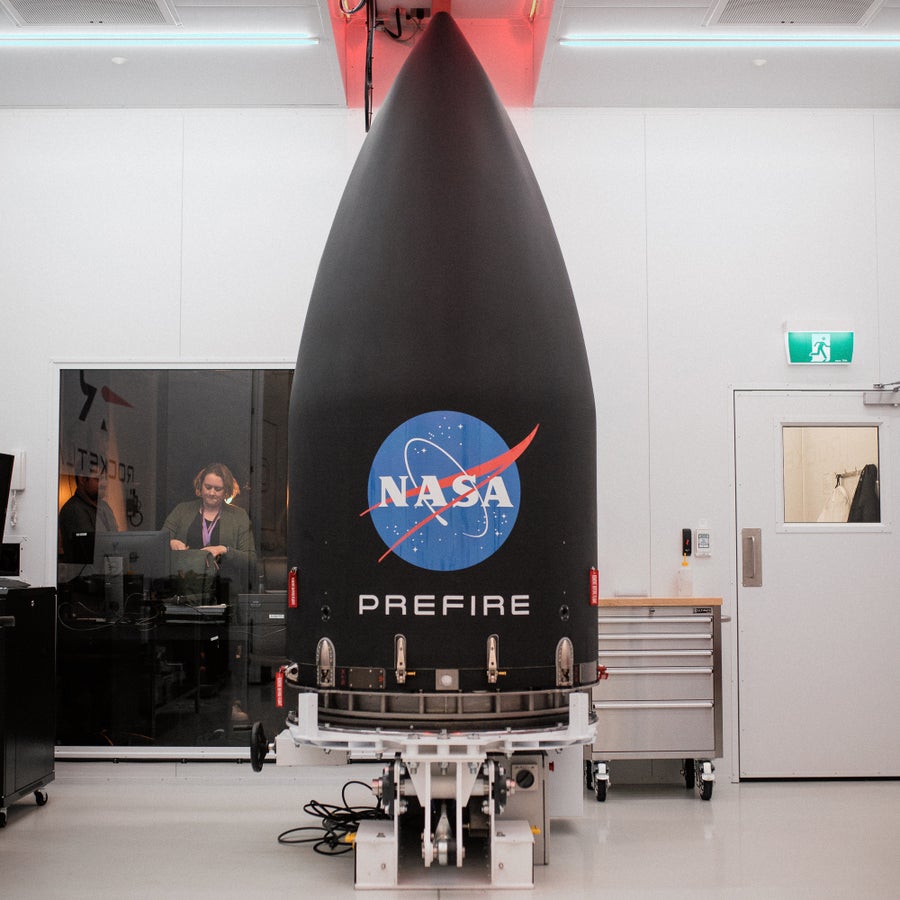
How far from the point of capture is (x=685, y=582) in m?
5.32

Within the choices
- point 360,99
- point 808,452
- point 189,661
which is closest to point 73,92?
point 360,99

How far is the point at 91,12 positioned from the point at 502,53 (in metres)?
1.86

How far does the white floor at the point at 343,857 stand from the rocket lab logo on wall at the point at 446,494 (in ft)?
3.67

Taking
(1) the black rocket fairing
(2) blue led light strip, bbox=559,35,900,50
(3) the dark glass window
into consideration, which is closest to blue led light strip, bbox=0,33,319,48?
(2) blue led light strip, bbox=559,35,900,50

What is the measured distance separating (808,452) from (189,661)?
3278 mm

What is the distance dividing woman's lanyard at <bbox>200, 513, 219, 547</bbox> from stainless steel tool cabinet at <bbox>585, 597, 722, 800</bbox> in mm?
1969

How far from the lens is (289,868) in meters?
3.85

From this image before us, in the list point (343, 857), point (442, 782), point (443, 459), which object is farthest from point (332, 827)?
point (443, 459)

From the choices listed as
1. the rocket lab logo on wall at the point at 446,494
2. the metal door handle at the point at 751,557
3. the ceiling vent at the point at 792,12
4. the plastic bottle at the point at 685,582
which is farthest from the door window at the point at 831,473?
the rocket lab logo on wall at the point at 446,494

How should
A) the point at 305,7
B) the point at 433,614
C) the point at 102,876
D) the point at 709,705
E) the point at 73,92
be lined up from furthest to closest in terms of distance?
the point at 73,92, the point at 709,705, the point at 305,7, the point at 102,876, the point at 433,614

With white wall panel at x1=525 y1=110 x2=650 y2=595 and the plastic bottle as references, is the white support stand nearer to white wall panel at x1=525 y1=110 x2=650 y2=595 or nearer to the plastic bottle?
the plastic bottle

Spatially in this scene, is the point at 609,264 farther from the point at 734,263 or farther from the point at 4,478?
the point at 4,478

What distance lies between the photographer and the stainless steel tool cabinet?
4.94m

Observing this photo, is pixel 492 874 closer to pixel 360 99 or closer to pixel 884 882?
pixel 884 882
